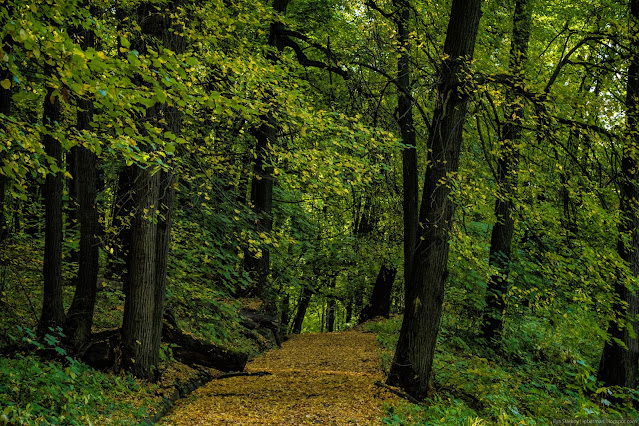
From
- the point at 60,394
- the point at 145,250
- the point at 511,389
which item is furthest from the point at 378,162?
the point at 60,394

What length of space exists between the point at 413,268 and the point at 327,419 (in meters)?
2.64

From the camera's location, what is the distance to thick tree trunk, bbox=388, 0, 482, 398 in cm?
716

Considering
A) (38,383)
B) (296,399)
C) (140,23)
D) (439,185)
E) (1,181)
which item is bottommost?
(296,399)

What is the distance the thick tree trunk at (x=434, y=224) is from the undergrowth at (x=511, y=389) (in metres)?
0.58

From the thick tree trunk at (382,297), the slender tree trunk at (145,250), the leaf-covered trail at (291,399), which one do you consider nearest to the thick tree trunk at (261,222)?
the leaf-covered trail at (291,399)

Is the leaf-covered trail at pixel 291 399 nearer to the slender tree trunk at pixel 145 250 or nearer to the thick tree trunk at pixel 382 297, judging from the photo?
the slender tree trunk at pixel 145 250

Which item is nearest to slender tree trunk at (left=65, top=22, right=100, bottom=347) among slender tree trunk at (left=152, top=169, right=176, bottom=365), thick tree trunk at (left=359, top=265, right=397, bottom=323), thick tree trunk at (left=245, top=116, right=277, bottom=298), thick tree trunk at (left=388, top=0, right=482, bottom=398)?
slender tree trunk at (left=152, top=169, right=176, bottom=365)

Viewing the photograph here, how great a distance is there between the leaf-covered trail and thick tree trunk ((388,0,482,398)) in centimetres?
62

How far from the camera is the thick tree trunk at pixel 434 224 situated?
7.16 m

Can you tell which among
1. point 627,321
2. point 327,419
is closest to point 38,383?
point 327,419

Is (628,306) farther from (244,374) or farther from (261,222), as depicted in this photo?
(261,222)

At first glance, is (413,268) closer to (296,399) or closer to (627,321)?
(296,399)

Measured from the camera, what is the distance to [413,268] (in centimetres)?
750

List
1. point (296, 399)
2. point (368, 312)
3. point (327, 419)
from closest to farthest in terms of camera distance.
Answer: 1. point (327, 419)
2. point (296, 399)
3. point (368, 312)
